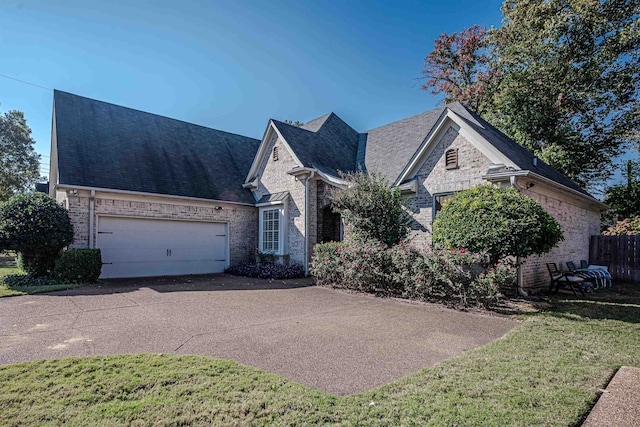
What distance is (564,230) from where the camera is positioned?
11.9 metres

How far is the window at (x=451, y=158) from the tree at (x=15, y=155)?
34.1 m

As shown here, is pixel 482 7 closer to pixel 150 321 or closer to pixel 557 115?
pixel 557 115

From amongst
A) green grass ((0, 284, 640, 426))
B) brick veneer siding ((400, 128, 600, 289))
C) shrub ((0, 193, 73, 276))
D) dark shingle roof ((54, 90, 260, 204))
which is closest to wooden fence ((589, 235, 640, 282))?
brick veneer siding ((400, 128, 600, 289))

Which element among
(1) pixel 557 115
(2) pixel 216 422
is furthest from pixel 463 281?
(1) pixel 557 115

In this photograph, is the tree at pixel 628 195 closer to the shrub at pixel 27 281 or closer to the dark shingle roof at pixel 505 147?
the dark shingle roof at pixel 505 147

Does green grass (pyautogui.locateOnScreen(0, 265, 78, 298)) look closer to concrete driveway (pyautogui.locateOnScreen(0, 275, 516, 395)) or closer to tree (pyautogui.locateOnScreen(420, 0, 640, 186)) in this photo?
concrete driveway (pyautogui.locateOnScreen(0, 275, 516, 395))

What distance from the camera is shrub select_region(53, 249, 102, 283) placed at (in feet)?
A: 33.9

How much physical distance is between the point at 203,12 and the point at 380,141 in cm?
905

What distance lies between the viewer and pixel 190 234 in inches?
551

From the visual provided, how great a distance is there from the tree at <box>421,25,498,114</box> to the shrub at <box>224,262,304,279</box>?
55.3 feet

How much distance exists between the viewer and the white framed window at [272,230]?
1405 centimetres

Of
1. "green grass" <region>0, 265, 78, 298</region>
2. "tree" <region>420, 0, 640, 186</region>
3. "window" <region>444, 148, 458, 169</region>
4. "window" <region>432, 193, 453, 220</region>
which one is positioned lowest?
"green grass" <region>0, 265, 78, 298</region>

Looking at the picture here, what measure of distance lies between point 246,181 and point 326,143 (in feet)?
14.3

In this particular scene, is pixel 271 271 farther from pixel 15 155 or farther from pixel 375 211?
pixel 15 155
